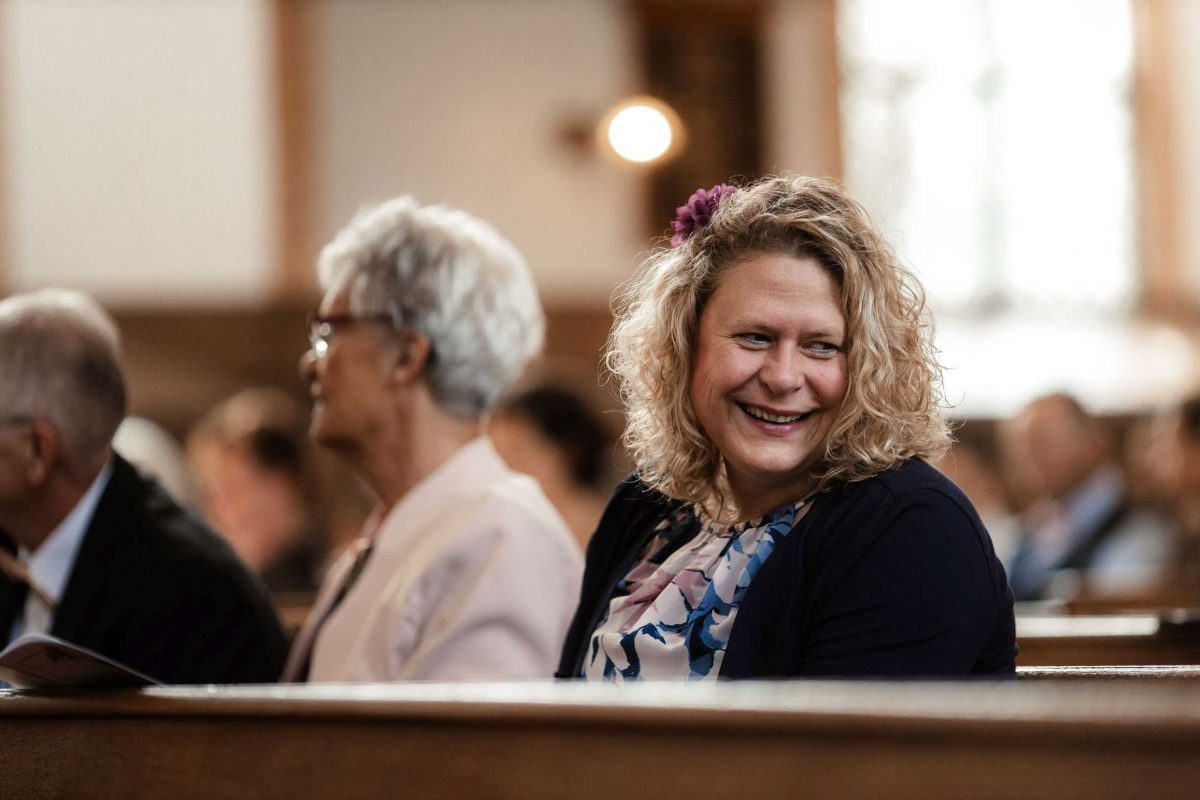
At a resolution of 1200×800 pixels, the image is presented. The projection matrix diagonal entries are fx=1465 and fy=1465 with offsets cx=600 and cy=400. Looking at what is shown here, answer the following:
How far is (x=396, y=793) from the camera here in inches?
46.4

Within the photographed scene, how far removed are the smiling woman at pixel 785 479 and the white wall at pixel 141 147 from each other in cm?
688

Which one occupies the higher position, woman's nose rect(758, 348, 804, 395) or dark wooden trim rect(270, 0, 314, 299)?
dark wooden trim rect(270, 0, 314, 299)

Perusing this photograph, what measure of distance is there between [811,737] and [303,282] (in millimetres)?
7770

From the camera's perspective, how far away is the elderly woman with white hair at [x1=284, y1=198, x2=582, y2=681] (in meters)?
2.49

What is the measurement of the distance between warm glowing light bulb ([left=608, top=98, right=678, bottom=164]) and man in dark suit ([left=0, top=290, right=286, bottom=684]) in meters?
2.24

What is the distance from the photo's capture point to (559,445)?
383 cm

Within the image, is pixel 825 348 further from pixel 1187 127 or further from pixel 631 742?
pixel 1187 127

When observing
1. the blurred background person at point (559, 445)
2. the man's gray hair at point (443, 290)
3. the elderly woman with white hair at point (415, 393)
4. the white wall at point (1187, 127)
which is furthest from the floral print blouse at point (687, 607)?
the white wall at point (1187, 127)

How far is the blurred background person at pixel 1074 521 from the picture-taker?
5.31 meters

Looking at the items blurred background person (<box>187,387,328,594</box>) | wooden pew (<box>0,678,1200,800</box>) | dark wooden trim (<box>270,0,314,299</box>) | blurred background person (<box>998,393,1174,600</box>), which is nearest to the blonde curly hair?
wooden pew (<box>0,678,1200,800</box>)

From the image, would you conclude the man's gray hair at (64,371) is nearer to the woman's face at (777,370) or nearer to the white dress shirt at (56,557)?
the white dress shirt at (56,557)

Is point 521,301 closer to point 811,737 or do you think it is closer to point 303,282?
point 811,737

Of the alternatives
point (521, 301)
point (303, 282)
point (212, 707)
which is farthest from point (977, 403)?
point (212, 707)

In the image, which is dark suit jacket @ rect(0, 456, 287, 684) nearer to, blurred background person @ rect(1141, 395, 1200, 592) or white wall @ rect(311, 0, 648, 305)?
blurred background person @ rect(1141, 395, 1200, 592)
